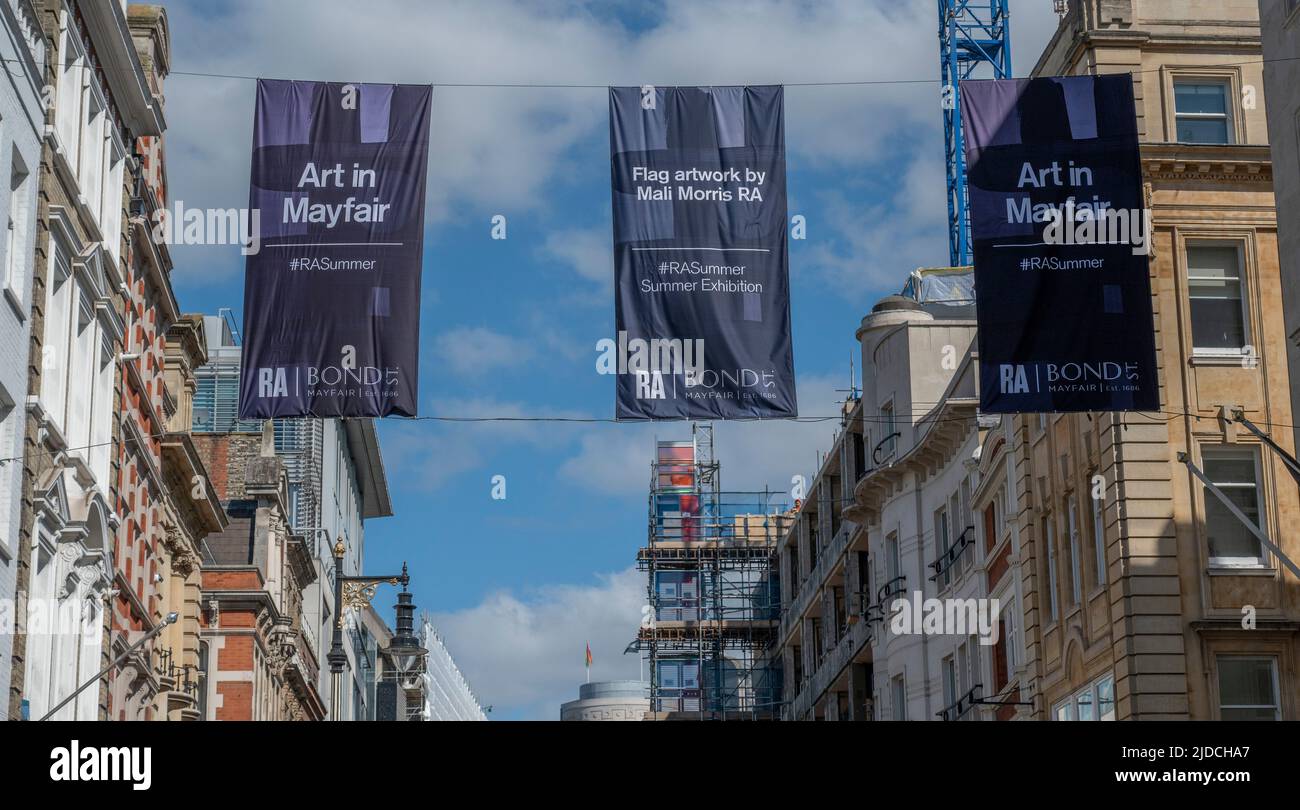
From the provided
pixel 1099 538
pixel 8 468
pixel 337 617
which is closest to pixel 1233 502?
pixel 1099 538

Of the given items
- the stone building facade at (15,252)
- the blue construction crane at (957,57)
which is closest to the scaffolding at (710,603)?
the blue construction crane at (957,57)

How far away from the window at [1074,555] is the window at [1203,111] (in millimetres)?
7853

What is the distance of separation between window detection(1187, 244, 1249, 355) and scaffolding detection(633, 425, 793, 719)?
149 feet

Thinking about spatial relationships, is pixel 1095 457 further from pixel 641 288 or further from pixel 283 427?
pixel 283 427

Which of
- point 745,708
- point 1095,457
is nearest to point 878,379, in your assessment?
point 1095,457

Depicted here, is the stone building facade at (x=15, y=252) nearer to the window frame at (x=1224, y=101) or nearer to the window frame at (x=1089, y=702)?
the window frame at (x=1089, y=702)

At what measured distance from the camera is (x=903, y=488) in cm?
5884

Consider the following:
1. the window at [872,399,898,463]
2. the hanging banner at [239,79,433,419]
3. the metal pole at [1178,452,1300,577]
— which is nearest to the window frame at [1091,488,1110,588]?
the metal pole at [1178,452,1300,577]

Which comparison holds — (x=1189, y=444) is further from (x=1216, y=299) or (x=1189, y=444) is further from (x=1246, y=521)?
(x=1246, y=521)

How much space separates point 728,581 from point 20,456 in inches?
2358

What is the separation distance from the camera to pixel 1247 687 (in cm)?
3772

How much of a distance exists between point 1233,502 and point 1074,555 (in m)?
4.11

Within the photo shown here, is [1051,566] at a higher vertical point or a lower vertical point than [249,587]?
lower

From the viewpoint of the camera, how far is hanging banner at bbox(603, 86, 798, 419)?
27.4 metres
